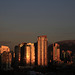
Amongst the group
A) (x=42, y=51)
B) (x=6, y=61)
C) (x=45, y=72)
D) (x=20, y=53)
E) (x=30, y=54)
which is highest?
(x=42, y=51)

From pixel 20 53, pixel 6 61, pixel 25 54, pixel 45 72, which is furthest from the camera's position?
pixel 20 53

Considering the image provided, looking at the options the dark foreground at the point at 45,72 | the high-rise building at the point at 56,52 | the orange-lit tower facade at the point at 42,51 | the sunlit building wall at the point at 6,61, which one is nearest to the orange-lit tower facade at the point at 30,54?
the orange-lit tower facade at the point at 42,51

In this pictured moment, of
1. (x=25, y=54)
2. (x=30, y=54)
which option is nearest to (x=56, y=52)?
(x=30, y=54)

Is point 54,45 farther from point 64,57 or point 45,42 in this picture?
point 45,42

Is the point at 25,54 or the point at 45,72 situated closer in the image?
the point at 45,72

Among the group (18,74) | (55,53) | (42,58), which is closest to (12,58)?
(42,58)

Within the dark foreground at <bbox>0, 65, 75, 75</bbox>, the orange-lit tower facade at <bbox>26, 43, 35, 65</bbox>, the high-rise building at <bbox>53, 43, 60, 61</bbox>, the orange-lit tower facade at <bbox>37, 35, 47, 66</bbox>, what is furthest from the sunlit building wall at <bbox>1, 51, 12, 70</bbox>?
the high-rise building at <bbox>53, 43, 60, 61</bbox>

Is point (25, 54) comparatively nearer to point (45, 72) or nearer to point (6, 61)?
point (6, 61)

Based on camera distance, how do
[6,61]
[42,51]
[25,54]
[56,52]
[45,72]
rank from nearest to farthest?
[45,72] → [6,61] → [42,51] → [25,54] → [56,52]

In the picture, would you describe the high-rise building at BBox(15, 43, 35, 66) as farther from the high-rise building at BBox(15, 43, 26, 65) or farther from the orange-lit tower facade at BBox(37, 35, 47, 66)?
the orange-lit tower facade at BBox(37, 35, 47, 66)
